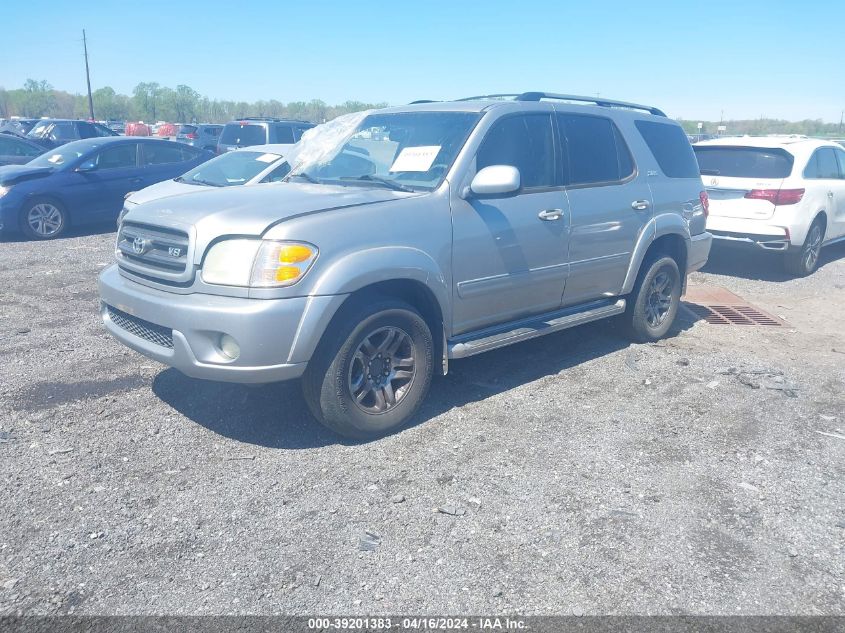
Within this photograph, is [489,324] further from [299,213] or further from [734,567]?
[734,567]

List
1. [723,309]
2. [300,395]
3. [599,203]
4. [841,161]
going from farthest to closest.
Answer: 1. [841,161]
2. [723,309]
3. [599,203]
4. [300,395]

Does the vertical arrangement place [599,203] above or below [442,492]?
above

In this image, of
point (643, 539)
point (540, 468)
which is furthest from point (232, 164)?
point (643, 539)

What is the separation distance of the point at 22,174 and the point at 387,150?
8.03 meters

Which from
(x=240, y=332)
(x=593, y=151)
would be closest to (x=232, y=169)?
(x=593, y=151)

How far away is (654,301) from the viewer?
643 cm

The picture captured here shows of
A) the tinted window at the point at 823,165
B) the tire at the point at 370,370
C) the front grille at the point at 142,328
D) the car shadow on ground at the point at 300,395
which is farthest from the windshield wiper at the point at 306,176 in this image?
the tinted window at the point at 823,165

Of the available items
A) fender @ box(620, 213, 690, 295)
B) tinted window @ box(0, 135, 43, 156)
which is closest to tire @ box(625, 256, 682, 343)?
fender @ box(620, 213, 690, 295)

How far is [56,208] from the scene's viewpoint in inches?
427

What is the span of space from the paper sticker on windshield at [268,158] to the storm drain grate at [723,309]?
17.7 ft

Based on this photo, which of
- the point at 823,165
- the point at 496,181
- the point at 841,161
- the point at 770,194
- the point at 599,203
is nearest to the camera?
the point at 496,181

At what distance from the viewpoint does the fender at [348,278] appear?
3777mm

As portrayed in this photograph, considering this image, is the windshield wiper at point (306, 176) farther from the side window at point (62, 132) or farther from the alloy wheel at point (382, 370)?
the side window at point (62, 132)

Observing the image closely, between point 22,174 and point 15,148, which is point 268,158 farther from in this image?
point 15,148
